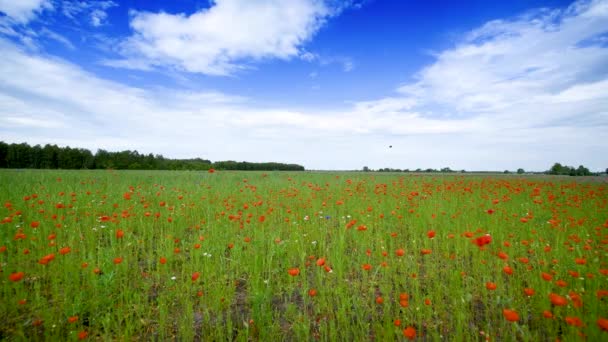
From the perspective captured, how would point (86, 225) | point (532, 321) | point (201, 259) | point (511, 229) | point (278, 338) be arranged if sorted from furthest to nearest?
point (511, 229)
point (86, 225)
point (201, 259)
point (532, 321)
point (278, 338)

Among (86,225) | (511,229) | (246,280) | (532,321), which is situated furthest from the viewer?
(511,229)

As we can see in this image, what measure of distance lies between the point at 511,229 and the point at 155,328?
21.5 ft

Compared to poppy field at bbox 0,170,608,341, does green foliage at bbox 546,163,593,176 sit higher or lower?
higher

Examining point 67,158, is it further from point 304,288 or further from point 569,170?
point 569,170

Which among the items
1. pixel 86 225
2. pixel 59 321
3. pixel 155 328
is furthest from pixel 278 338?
pixel 86 225

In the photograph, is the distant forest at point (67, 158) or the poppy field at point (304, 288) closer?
the poppy field at point (304, 288)

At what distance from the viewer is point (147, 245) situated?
16.1 feet

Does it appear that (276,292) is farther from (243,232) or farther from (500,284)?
(500,284)

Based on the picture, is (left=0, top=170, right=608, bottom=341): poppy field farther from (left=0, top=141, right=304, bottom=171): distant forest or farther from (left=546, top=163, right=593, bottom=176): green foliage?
(left=0, top=141, right=304, bottom=171): distant forest

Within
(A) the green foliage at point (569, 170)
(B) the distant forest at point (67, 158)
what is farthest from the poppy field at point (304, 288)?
(B) the distant forest at point (67, 158)

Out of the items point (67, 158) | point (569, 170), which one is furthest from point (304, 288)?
point (67, 158)

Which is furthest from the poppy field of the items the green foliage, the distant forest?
the distant forest

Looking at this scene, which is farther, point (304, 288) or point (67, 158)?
point (67, 158)

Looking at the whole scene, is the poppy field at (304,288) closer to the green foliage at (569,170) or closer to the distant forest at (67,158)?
the green foliage at (569,170)
